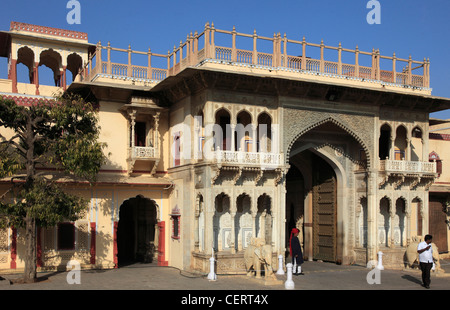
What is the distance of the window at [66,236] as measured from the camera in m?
18.6

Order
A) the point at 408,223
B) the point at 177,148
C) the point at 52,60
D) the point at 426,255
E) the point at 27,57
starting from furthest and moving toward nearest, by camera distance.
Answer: the point at 52,60
the point at 27,57
the point at 408,223
the point at 177,148
the point at 426,255

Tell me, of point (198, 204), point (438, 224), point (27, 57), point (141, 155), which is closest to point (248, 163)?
point (198, 204)

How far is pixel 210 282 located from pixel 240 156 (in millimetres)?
4202

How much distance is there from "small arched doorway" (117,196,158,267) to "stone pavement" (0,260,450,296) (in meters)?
2.54

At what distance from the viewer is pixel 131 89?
19344 millimetres

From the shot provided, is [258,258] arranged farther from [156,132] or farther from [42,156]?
[42,156]

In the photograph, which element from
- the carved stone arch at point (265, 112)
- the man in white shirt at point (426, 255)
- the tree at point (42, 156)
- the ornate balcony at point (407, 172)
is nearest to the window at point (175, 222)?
the tree at point (42, 156)

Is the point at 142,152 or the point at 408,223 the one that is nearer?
the point at 142,152

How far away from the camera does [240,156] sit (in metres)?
17.7

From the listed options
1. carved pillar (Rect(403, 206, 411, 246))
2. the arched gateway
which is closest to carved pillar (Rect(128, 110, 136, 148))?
the arched gateway

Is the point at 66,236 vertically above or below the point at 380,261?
above

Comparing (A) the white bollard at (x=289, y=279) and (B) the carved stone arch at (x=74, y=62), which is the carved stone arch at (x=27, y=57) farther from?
(A) the white bollard at (x=289, y=279)

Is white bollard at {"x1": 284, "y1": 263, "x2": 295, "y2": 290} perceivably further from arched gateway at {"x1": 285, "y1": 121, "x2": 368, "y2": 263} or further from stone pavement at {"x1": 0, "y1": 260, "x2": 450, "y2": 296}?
arched gateway at {"x1": 285, "y1": 121, "x2": 368, "y2": 263}
